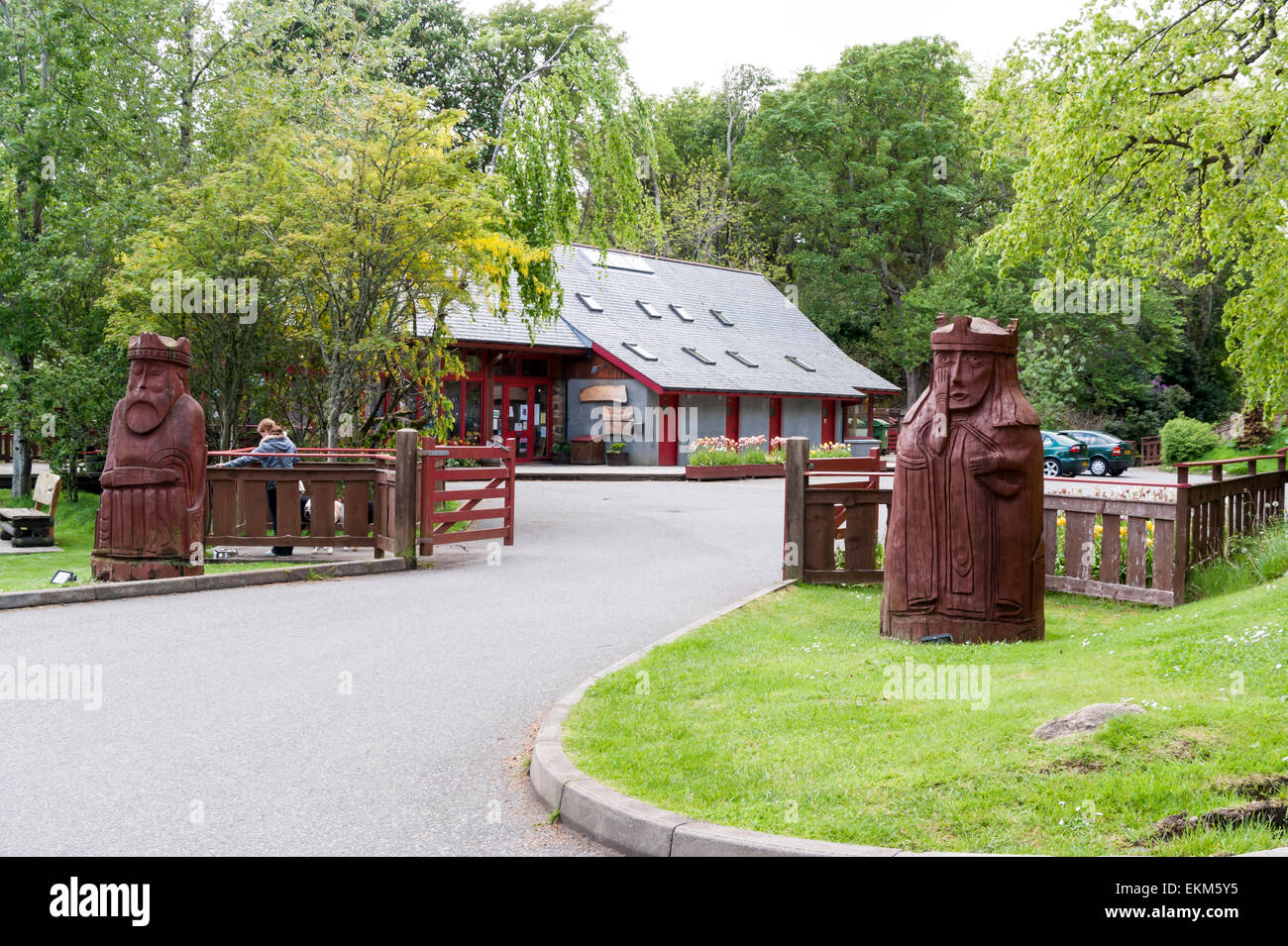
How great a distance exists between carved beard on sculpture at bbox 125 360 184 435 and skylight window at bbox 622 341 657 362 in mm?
26529

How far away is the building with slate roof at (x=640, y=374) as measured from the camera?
3753cm

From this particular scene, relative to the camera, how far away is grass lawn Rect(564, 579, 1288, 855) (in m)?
4.55

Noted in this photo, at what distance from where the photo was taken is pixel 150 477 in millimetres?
12070

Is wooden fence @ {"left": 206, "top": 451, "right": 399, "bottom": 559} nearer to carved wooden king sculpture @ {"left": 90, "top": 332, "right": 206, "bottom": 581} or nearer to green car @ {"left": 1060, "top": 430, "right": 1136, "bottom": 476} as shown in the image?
carved wooden king sculpture @ {"left": 90, "top": 332, "right": 206, "bottom": 581}

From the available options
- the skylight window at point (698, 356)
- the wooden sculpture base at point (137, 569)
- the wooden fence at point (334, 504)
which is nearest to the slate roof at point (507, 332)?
the skylight window at point (698, 356)

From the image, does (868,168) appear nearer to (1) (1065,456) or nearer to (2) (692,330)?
(2) (692,330)

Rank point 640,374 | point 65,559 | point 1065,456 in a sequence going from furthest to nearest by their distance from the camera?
1. point 1065,456
2. point 640,374
3. point 65,559

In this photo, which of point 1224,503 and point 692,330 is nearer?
point 1224,503

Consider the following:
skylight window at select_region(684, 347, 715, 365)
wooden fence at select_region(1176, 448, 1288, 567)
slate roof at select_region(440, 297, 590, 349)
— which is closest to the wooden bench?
wooden fence at select_region(1176, 448, 1288, 567)

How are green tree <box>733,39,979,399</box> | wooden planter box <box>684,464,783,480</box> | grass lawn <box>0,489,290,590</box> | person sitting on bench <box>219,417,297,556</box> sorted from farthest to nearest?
green tree <box>733,39,979,399</box> < wooden planter box <box>684,464,783,480</box> < person sitting on bench <box>219,417,297,556</box> < grass lawn <box>0,489,290,590</box>

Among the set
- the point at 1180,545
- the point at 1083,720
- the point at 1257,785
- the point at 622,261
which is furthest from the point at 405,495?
the point at 622,261

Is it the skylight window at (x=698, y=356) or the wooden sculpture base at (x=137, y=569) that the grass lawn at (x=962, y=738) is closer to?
the wooden sculpture base at (x=137, y=569)

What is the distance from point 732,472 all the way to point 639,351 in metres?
6.62
